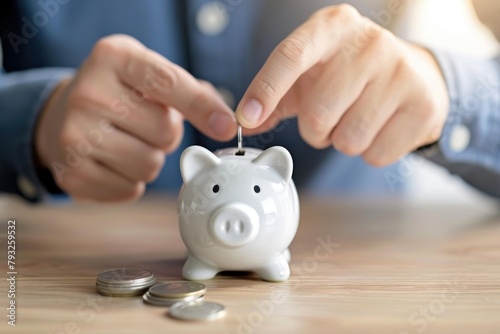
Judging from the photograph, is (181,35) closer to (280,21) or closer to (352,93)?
(280,21)

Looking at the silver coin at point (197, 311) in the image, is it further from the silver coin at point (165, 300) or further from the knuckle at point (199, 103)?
the knuckle at point (199, 103)

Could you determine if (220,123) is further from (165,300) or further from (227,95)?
(227,95)

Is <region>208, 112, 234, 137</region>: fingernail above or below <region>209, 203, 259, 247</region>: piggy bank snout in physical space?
above

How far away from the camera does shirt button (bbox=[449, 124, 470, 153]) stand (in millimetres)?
1255

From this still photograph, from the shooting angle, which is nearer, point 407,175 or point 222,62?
point 222,62

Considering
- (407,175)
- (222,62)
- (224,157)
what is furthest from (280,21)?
(224,157)

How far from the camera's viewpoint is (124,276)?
0.75m

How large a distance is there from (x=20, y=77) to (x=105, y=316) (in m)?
0.89

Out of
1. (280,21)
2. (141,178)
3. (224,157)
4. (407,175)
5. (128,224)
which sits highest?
(280,21)

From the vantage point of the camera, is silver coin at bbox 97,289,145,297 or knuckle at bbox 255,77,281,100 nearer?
silver coin at bbox 97,289,145,297

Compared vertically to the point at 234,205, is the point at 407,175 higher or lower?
lower

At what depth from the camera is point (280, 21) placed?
150cm

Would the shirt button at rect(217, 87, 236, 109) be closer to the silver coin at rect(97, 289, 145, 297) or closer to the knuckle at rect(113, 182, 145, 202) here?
the knuckle at rect(113, 182, 145, 202)

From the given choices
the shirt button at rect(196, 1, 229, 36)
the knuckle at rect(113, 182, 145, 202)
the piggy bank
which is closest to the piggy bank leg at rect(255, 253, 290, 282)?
the piggy bank
